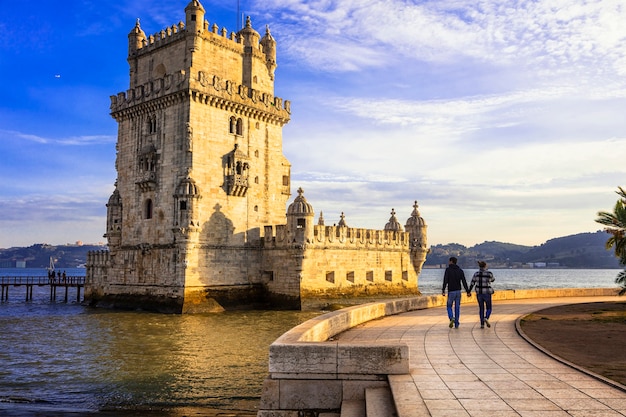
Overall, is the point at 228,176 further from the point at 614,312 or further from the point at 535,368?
the point at 535,368

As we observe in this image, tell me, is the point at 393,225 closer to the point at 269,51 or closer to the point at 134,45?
the point at 269,51

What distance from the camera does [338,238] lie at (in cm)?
4153

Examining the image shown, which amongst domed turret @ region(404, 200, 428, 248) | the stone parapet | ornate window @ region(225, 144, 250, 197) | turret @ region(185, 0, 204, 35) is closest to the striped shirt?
the stone parapet

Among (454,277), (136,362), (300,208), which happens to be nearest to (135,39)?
(300,208)

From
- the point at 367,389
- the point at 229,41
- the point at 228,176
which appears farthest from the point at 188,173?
the point at 367,389

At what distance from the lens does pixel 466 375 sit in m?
10.4

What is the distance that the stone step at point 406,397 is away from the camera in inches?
315

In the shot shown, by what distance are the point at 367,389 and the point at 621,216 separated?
20.5 m

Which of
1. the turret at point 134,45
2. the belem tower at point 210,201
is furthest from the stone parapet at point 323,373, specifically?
the turret at point 134,45

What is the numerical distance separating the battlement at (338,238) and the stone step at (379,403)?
94.0 feet

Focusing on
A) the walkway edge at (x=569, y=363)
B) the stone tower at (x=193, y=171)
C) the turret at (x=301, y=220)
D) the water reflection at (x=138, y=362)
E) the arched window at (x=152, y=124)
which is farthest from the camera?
the arched window at (x=152, y=124)

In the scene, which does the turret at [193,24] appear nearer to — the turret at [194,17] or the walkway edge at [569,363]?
the turret at [194,17]

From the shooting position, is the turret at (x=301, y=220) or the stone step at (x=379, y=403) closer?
the stone step at (x=379, y=403)

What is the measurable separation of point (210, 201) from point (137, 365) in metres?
19.3
